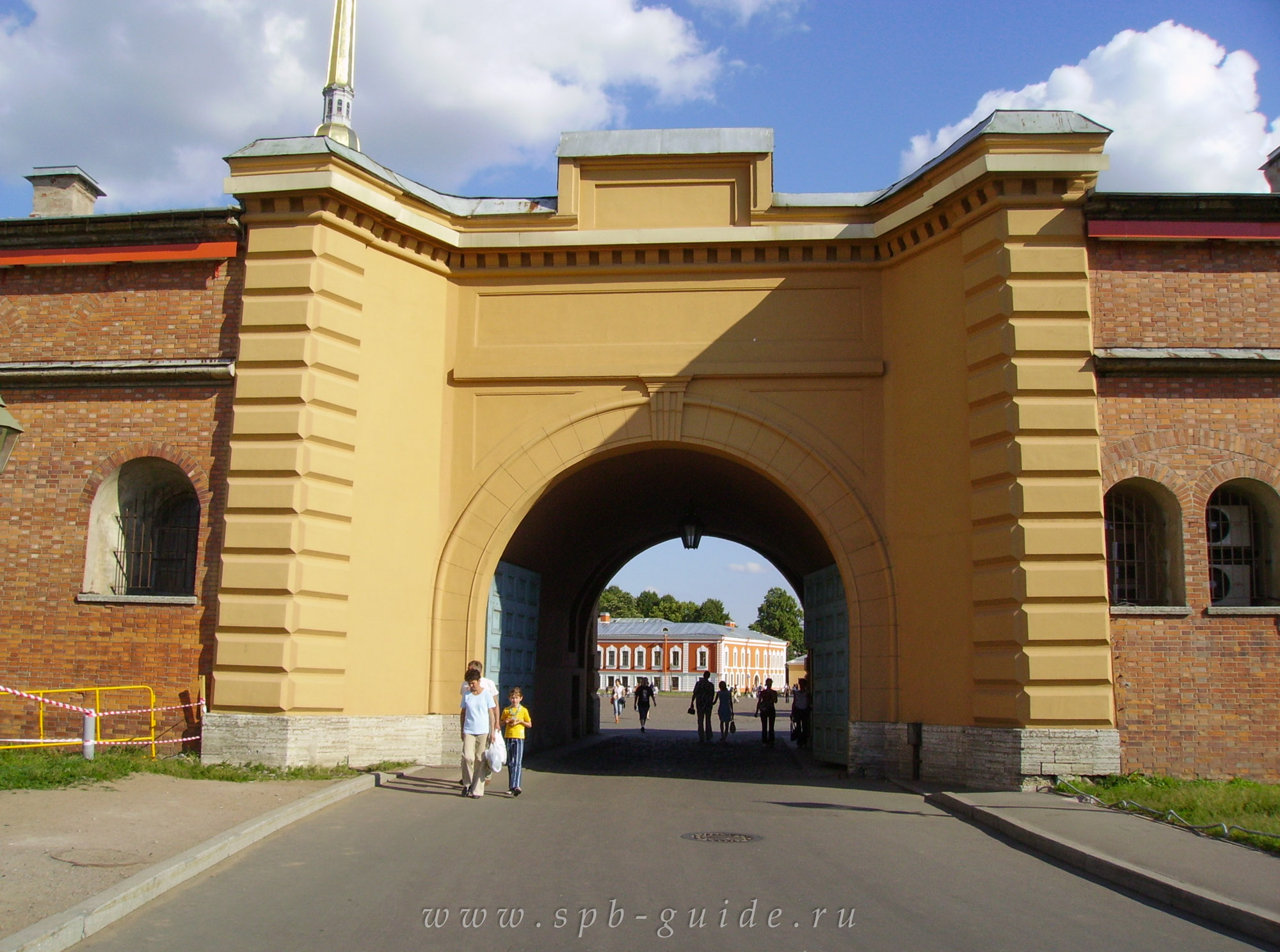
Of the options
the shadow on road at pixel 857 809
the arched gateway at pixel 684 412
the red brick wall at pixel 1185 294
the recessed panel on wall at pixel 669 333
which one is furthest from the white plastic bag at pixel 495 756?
the red brick wall at pixel 1185 294

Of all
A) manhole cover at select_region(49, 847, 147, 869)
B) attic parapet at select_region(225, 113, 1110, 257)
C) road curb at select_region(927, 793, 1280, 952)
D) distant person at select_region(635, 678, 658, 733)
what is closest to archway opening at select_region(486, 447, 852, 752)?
attic parapet at select_region(225, 113, 1110, 257)

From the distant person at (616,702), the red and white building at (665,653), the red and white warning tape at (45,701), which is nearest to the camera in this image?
the red and white warning tape at (45,701)

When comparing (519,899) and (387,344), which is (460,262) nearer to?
(387,344)

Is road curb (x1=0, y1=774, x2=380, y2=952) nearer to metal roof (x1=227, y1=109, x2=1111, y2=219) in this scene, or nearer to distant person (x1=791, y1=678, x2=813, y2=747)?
metal roof (x1=227, y1=109, x2=1111, y2=219)

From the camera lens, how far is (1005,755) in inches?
461

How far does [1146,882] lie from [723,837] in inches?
131

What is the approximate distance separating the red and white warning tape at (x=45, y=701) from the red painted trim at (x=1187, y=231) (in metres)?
13.0

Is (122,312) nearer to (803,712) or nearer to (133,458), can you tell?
(133,458)

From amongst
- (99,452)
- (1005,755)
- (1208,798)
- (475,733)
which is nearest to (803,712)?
(1005,755)

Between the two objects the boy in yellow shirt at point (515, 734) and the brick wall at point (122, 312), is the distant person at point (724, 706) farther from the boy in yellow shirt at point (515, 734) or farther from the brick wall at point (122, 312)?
the brick wall at point (122, 312)

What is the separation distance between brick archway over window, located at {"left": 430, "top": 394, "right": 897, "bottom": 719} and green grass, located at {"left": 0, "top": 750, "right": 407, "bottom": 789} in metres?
2.33

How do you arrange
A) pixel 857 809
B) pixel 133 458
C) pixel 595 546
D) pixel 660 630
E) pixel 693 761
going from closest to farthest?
pixel 857 809
pixel 133 458
pixel 693 761
pixel 595 546
pixel 660 630

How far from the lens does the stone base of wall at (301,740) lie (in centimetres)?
1228

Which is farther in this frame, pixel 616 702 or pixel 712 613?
pixel 712 613
